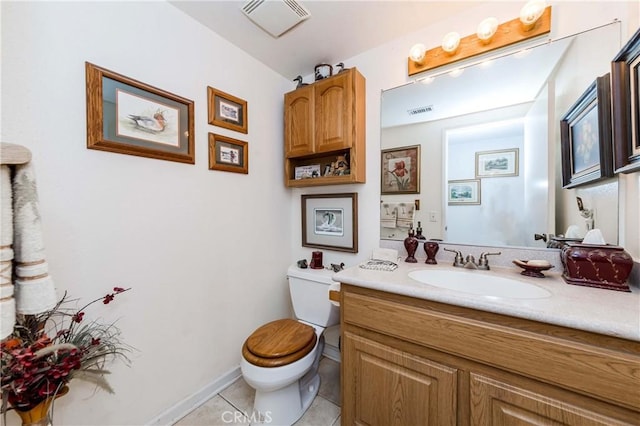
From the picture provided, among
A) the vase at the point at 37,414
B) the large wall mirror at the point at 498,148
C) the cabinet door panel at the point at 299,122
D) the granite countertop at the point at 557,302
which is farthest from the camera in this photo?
the cabinet door panel at the point at 299,122

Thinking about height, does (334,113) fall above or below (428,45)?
below

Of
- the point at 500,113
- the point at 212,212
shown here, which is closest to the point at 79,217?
the point at 212,212

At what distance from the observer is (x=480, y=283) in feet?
3.89

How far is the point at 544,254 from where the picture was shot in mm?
1194

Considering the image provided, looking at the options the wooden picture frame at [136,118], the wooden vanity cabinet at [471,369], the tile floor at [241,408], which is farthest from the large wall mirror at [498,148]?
the wooden picture frame at [136,118]

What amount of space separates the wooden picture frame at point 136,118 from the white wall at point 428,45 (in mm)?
1022

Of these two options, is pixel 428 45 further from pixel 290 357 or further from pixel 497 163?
pixel 290 357

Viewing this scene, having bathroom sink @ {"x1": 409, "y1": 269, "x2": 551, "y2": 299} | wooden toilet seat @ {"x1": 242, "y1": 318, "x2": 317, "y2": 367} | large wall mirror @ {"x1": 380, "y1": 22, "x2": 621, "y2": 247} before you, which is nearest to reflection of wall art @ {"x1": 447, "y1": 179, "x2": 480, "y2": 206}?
large wall mirror @ {"x1": 380, "y1": 22, "x2": 621, "y2": 247}

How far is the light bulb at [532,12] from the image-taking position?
1155 mm

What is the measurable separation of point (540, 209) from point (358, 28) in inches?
56.4

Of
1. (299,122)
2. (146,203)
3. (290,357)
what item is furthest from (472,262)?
(146,203)

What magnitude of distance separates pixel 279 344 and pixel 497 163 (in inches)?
59.6

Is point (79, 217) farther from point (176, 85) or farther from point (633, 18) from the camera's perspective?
point (633, 18)

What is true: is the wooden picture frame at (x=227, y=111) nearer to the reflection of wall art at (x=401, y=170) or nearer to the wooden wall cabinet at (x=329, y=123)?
the wooden wall cabinet at (x=329, y=123)
